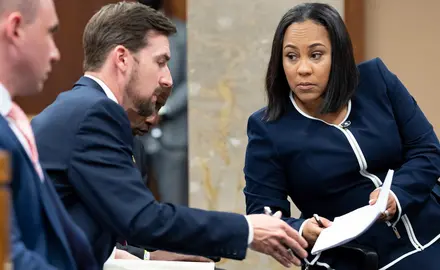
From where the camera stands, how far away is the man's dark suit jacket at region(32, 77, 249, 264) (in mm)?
2268

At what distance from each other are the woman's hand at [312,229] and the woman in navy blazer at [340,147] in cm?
4

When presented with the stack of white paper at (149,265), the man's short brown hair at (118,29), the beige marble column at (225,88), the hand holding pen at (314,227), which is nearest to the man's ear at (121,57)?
the man's short brown hair at (118,29)

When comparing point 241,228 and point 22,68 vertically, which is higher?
point 22,68

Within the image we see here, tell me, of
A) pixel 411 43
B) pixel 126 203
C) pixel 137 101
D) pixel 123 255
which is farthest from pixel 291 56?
pixel 411 43

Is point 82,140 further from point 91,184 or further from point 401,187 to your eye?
point 401,187

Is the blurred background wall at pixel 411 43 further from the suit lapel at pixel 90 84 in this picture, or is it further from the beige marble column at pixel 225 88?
the suit lapel at pixel 90 84

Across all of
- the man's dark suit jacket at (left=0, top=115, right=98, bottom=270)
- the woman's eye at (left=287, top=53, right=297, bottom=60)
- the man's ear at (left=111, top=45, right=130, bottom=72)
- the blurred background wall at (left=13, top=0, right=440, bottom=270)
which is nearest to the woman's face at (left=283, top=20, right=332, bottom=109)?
the woman's eye at (left=287, top=53, right=297, bottom=60)

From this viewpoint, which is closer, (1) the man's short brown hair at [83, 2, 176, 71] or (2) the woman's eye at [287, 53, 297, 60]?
(1) the man's short brown hair at [83, 2, 176, 71]

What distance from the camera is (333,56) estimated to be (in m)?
2.99

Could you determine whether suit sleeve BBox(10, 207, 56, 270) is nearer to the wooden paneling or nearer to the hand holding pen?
the hand holding pen

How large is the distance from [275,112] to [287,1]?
1.69 metres

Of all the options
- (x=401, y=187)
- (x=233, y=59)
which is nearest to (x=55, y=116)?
(x=401, y=187)

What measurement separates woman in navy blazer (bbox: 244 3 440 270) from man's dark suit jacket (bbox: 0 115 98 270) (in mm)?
1091

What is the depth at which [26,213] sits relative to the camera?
1885 mm
